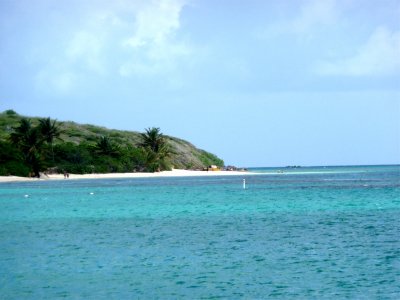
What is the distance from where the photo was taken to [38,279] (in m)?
19.9

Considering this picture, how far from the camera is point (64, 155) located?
123500mm

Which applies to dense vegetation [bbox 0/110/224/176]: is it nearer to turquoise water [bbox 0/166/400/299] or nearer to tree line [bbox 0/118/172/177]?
tree line [bbox 0/118/172/177]

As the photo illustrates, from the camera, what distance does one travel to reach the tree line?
10731cm

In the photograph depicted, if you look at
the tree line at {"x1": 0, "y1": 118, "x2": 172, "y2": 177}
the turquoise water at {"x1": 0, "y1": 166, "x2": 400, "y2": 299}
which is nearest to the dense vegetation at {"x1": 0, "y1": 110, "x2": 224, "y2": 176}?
the tree line at {"x1": 0, "y1": 118, "x2": 172, "y2": 177}

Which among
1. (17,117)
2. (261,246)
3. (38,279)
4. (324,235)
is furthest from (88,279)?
(17,117)

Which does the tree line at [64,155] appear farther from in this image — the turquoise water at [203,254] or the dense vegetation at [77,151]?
the turquoise water at [203,254]

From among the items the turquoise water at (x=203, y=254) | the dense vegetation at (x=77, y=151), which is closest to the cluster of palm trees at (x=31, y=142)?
the dense vegetation at (x=77, y=151)

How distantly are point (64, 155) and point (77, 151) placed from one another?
2.68 m

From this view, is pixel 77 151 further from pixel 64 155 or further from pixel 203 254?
pixel 203 254

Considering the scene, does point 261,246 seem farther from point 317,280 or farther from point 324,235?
point 317,280

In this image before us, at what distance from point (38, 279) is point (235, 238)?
10347 millimetres

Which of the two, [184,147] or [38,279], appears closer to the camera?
[38,279]

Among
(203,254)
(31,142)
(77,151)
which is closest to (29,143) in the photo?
(31,142)

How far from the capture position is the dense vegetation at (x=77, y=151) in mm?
108312
